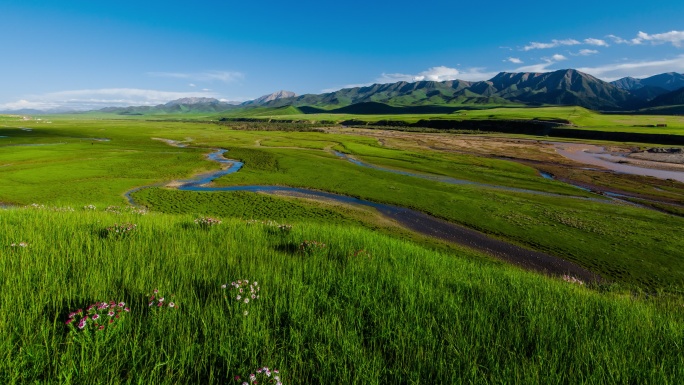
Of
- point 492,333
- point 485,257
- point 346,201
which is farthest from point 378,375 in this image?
point 346,201

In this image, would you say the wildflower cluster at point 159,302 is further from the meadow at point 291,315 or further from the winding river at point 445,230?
the winding river at point 445,230

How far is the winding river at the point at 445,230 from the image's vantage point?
25.2 metres

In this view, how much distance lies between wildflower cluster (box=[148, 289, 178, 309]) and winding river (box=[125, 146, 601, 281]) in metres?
14.8

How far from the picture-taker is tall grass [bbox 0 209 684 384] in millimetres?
3215

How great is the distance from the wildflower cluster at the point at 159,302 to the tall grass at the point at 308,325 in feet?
0.40

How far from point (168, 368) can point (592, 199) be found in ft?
188

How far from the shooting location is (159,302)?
408 cm

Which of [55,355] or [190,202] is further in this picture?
[190,202]

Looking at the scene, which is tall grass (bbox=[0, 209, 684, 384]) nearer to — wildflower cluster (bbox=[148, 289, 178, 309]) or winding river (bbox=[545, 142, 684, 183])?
wildflower cluster (bbox=[148, 289, 178, 309])

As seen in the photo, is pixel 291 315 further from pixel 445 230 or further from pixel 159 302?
pixel 445 230

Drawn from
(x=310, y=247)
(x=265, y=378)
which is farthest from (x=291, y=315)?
(x=310, y=247)

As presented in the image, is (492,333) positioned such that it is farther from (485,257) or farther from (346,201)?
(346,201)

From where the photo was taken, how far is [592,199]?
4506 cm

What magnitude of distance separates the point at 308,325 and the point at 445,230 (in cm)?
3097
